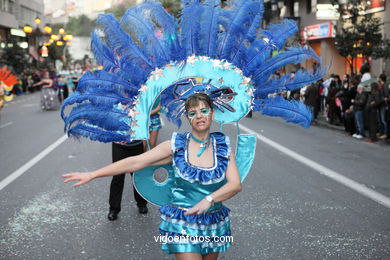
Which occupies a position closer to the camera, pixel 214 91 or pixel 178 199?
pixel 178 199

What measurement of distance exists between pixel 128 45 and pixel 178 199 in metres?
1.16

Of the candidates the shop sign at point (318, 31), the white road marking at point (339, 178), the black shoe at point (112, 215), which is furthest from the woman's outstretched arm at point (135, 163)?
the shop sign at point (318, 31)

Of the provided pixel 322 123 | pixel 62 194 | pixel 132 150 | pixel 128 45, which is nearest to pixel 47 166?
pixel 62 194

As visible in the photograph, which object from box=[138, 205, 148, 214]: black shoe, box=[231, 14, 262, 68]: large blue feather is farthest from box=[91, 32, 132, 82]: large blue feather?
box=[138, 205, 148, 214]: black shoe

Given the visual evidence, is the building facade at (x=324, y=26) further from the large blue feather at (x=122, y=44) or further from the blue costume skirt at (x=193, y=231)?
the blue costume skirt at (x=193, y=231)

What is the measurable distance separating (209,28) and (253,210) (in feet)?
11.2

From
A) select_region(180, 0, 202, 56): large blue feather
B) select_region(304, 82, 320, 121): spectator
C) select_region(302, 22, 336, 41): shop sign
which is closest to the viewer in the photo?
select_region(180, 0, 202, 56): large blue feather

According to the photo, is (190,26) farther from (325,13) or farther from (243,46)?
(325,13)

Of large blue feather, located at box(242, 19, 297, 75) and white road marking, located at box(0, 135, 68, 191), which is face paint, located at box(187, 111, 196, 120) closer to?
large blue feather, located at box(242, 19, 297, 75)

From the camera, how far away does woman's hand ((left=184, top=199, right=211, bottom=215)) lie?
9.71 feet

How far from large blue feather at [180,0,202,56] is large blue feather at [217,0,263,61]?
196 millimetres

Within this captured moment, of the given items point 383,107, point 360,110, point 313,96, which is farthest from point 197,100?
point 313,96

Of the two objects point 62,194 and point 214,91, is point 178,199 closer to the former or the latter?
point 214,91

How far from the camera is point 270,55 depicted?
3.49m
